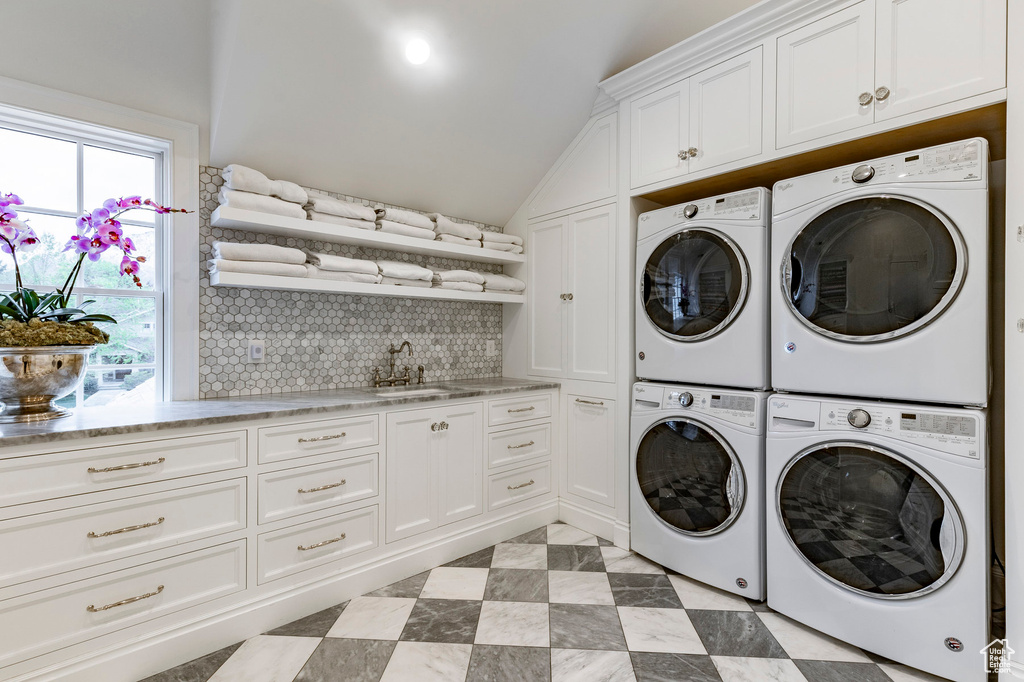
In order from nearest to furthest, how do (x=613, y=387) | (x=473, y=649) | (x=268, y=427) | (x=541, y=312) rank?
(x=473, y=649), (x=268, y=427), (x=613, y=387), (x=541, y=312)

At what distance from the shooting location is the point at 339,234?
8.21ft

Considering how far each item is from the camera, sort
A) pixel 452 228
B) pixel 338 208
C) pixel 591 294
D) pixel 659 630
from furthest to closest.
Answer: pixel 452 228 → pixel 591 294 → pixel 338 208 → pixel 659 630

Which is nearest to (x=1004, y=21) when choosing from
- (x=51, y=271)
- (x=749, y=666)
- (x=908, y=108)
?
(x=908, y=108)

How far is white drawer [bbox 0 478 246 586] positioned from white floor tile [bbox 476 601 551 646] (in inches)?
40.4

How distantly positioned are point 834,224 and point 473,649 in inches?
81.8

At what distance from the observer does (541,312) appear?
127 inches

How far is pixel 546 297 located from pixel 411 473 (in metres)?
1.39

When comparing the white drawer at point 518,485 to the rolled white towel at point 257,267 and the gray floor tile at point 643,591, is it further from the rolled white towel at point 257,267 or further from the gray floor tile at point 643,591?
the rolled white towel at point 257,267

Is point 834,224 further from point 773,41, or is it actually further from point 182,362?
point 182,362

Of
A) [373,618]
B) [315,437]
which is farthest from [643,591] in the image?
[315,437]

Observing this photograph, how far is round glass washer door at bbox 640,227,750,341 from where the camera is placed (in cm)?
218

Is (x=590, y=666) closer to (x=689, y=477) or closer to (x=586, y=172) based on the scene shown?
(x=689, y=477)

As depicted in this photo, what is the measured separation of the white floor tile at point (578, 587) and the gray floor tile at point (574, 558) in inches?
2.1

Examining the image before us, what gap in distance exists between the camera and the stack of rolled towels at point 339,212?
248 centimetres
